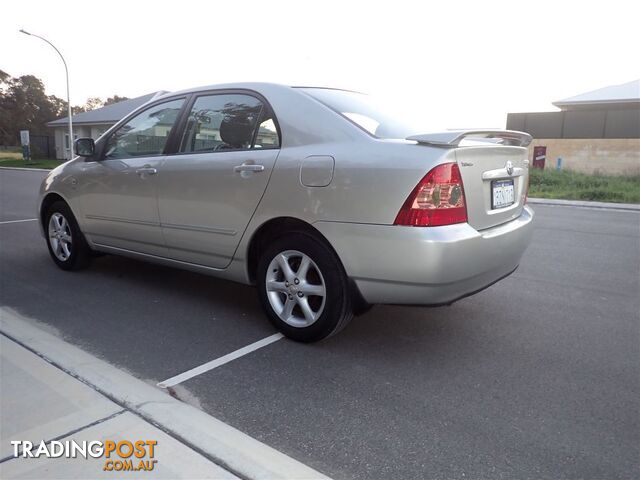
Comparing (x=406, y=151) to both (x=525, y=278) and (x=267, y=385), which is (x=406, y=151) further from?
(x=525, y=278)

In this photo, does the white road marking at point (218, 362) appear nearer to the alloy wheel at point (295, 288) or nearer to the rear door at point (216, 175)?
the alloy wheel at point (295, 288)

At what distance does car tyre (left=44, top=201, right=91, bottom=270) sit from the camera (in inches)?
200

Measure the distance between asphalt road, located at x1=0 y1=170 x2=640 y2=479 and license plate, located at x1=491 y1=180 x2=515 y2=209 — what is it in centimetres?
94

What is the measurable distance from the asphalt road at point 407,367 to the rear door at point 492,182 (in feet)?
2.89

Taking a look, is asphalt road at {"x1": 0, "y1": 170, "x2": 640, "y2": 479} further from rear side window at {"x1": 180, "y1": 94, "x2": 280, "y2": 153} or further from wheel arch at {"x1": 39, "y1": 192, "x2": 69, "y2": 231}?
rear side window at {"x1": 180, "y1": 94, "x2": 280, "y2": 153}

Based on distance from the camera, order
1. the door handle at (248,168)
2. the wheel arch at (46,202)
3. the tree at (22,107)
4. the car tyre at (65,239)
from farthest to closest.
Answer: the tree at (22,107) → the wheel arch at (46,202) → the car tyre at (65,239) → the door handle at (248,168)

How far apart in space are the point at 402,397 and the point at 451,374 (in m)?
0.43

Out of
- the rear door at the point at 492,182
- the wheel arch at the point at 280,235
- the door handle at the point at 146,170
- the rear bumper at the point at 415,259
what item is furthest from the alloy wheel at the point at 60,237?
the rear door at the point at 492,182

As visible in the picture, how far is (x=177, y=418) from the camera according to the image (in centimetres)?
244

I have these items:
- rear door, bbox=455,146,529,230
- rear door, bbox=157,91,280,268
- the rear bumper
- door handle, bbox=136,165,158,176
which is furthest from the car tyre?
rear door, bbox=455,146,529,230

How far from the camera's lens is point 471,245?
2.95 m

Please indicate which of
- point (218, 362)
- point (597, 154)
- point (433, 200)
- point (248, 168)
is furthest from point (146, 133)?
point (597, 154)

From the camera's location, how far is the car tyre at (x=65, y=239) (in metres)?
5.08

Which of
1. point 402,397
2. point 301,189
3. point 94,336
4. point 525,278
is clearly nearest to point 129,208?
point 94,336
